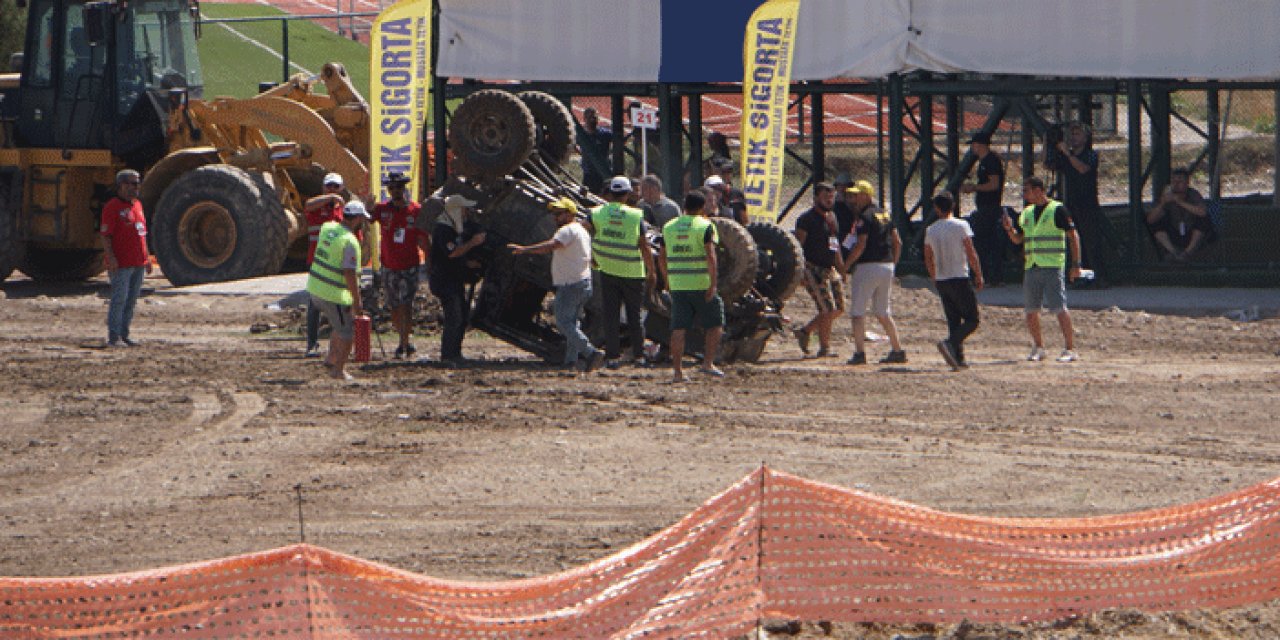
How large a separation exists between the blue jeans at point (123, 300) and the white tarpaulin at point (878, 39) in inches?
297

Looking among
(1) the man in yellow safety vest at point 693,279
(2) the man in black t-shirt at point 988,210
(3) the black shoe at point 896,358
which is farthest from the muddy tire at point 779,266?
(2) the man in black t-shirt at point 988,210

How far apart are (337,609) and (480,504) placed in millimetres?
3949

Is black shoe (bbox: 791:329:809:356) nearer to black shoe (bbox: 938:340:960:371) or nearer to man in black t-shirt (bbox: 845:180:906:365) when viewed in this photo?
man in black t-shirt (bbox: 845:180:906:365)

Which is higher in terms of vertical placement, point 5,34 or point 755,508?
point 5,34

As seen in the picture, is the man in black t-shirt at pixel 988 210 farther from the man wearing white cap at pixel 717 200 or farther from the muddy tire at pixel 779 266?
the muddy tire at pixel 779 266

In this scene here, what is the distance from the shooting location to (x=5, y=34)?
110 feet

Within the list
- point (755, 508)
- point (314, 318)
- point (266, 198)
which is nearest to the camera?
point (755, 508)

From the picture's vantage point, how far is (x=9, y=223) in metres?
22.4

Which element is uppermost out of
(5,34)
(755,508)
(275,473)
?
(5,34)

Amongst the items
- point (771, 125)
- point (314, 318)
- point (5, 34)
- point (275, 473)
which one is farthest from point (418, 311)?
point (5, 34)

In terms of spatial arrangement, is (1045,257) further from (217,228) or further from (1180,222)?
(217,228)

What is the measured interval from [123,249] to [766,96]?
720cm

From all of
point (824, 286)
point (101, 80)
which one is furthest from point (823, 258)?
point (101, 80)

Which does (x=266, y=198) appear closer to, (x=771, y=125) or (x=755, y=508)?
(x=771, y=125)
